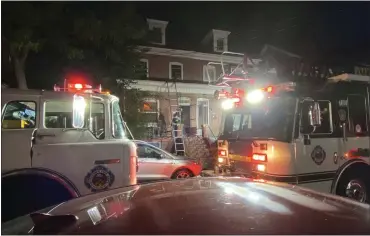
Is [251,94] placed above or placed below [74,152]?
above

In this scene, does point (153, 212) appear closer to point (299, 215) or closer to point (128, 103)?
point (299, 215)

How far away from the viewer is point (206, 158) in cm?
1233

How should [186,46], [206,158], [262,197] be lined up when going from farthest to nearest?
1. [186,46]
2. [206,158]
3. [262,197]

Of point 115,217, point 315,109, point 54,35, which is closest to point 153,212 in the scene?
point 115,217

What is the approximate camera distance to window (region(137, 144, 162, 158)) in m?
9.43

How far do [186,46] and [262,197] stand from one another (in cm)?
2166

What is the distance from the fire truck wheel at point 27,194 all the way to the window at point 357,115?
15.4 feet

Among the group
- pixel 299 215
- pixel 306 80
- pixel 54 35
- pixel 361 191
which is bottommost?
pixel 361 191

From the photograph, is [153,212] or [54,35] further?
[54,35]

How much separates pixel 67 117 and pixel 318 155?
12.7ft

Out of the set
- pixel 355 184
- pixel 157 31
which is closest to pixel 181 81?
pixel 157 31

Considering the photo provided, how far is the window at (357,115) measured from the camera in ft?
19.1

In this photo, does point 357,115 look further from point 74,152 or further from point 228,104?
point 74,152

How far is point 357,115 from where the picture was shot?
5930mm
